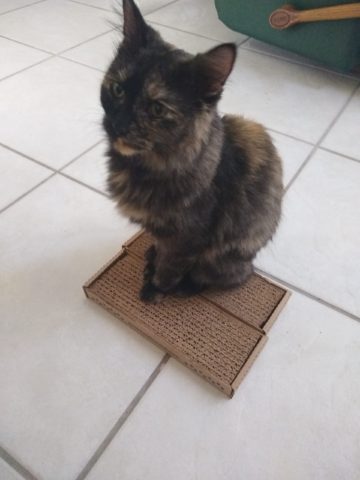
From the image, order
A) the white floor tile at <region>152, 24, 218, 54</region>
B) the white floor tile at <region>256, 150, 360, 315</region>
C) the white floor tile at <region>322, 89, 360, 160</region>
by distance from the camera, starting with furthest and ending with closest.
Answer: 1. the white floor tile at <region>152, 24, 218, 54</region>
2. the white floor tile at <region>322, 89, 360, 160</region>
3. the white floor tile at <region>256, 150, 360, 315</region>

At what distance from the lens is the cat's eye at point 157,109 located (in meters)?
0.61

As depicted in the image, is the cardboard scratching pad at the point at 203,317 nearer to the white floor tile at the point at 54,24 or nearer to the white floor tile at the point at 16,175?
the white floor tile at the point at 16,175

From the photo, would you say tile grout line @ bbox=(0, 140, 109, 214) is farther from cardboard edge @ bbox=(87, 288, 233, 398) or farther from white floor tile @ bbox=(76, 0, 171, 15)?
white floor tile @ bbox=(76, 0, 171, 15)

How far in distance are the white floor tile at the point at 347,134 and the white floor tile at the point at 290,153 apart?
10 centimetres

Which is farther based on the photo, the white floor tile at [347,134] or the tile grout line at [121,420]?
the white floor tile at [347,134]

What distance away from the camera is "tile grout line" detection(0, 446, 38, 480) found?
702 millimetres

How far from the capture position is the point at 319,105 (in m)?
1.56

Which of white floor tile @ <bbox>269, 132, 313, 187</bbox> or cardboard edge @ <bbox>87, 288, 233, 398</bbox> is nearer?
cardboard edge @ <bbox>87, 288, 233, 398</bbox>

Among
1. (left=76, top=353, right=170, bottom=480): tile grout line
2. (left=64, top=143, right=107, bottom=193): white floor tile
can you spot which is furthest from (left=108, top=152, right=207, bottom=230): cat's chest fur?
(left=64, top=143, right=107, bottom=193): white floor tile

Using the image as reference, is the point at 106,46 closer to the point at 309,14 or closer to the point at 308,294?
the point at 309,14

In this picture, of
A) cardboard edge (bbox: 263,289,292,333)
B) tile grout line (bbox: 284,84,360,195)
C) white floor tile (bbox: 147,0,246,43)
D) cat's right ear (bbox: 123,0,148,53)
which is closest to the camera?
cat's right ear (bbox: 123,0,148,53)

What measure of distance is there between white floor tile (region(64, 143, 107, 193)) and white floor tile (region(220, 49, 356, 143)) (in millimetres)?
607

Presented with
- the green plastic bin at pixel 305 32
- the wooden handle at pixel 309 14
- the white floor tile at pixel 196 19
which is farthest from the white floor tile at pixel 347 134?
the white floor tile at pixel 196 19

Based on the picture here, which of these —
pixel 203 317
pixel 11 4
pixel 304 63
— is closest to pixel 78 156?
pixel 203 317
